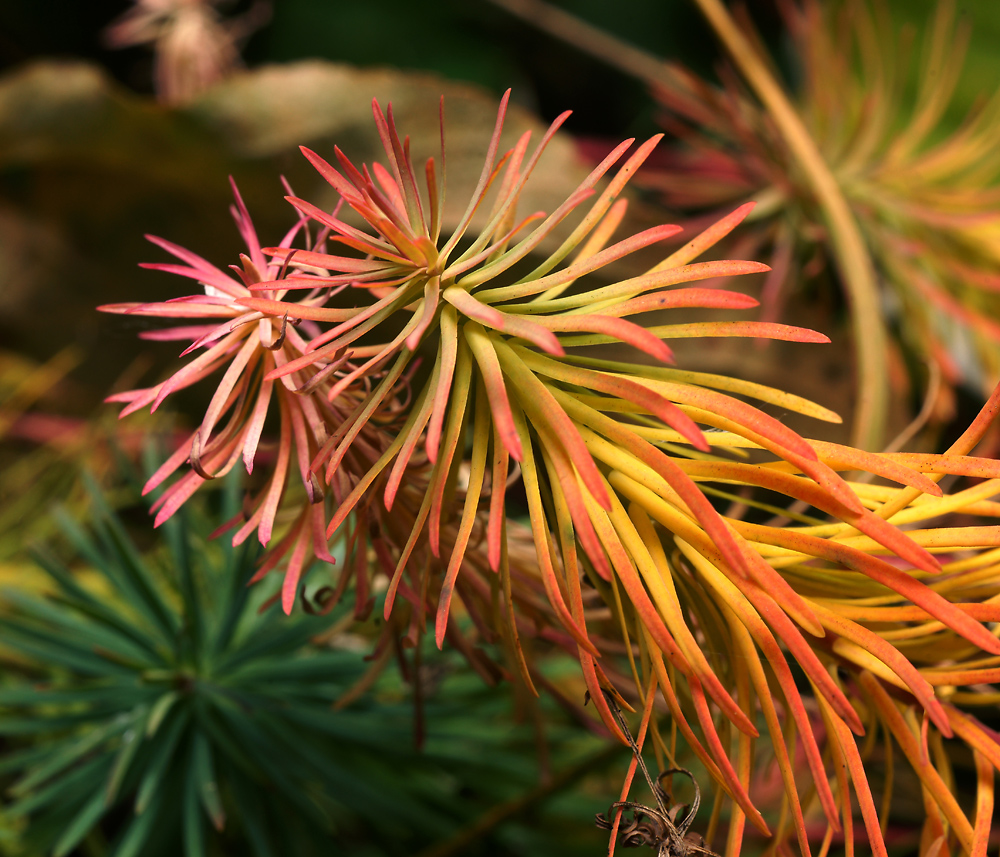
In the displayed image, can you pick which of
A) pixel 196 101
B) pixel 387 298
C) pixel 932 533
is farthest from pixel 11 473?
pixel 932 533

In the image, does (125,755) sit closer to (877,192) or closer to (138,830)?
(138,830)

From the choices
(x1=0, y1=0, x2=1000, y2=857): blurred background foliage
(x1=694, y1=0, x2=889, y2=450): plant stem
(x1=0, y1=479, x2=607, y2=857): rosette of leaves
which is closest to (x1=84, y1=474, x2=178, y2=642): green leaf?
(x1=0, y1=479, x2=607, y2=857): rosette of leaves

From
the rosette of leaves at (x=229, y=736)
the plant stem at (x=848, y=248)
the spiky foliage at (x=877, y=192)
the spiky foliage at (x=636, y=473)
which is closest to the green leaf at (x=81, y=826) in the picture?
the rosette of leaves at (x=229, y=736)

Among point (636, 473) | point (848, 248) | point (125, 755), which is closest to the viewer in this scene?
point (636, 473)

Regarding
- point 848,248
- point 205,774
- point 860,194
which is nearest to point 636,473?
point 205,774

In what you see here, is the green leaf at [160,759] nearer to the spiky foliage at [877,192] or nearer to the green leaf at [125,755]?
the green leaf at [125,755]

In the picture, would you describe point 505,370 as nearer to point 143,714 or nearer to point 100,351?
point 143,714
